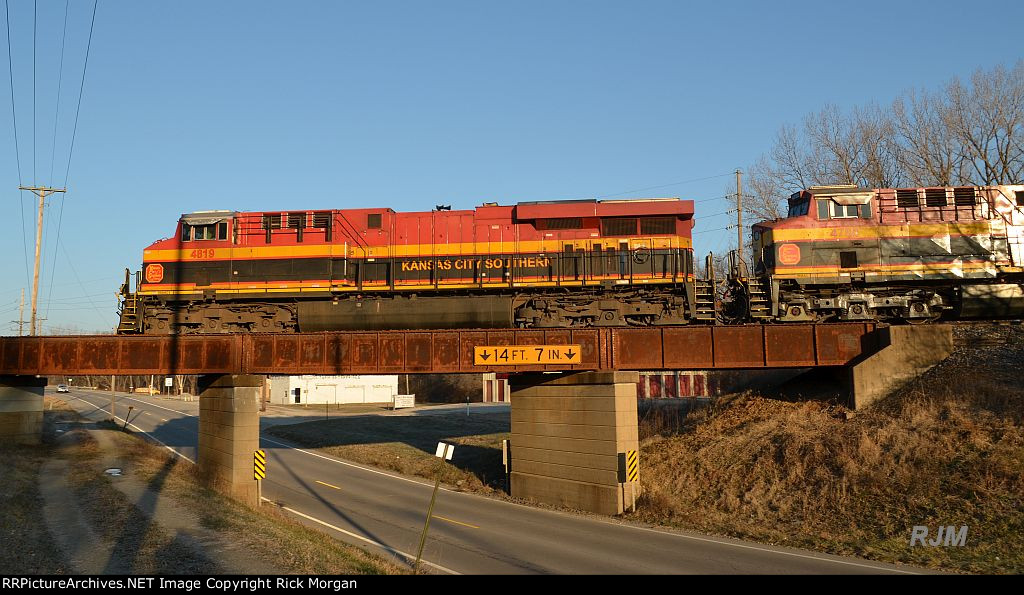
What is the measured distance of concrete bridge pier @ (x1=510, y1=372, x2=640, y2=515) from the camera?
69.6ft

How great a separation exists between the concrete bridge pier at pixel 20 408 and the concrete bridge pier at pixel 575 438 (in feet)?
63.0

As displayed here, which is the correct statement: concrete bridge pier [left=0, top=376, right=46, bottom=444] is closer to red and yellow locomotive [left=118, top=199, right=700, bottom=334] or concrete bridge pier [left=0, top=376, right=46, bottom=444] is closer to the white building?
red and yellow locomotive [left=118, top=199, right=700, bottom=334]

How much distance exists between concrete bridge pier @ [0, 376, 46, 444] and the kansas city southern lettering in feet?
51.5

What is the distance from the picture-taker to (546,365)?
22688mm

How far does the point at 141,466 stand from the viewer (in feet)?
83.8

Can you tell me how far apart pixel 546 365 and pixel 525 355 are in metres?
0.80

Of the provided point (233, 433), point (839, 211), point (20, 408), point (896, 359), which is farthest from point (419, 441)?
point (896, 359)

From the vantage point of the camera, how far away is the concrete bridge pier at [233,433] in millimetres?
22891

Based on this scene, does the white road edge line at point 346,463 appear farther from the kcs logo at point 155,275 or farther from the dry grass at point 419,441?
the kcs logo at point 155,275

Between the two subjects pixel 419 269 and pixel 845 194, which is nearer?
pixel 845 194

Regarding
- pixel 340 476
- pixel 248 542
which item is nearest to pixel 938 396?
pixel 248 542

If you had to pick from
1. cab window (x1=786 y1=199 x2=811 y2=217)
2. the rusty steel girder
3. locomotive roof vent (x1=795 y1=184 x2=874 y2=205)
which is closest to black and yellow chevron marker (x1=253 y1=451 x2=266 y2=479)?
the rusty steel girder

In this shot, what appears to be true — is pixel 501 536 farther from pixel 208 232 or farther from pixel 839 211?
pixel 839 211
